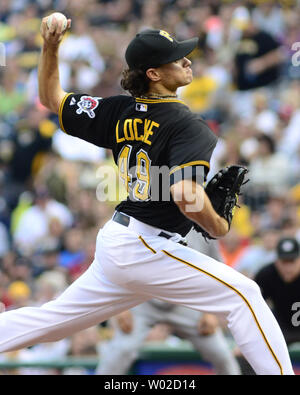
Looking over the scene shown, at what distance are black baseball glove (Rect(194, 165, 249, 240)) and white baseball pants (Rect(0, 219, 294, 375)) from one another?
0.90 ft

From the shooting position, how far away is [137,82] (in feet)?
13.2

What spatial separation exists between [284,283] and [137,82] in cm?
246

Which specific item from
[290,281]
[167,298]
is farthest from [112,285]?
[290,281]

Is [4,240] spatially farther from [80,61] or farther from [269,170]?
[269,170]

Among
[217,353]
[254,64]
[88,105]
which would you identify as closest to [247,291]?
[88,105]

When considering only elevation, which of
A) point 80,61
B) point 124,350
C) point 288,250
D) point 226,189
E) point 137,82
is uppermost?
point 80,61

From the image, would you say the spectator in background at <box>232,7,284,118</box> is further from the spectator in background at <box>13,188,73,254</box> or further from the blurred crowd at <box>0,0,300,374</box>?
the spectator in background at <box>13,188,73,254</box>

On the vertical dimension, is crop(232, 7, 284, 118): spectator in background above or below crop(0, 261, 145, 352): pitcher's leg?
above

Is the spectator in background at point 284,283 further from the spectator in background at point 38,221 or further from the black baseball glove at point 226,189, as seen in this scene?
the spectator in background at point 38,221

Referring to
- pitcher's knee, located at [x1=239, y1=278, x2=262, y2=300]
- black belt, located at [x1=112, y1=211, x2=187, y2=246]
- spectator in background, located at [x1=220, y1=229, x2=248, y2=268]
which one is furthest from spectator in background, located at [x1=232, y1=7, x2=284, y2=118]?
pitcher's knee, located at [x1=239, y1=278, x2=262, y2=300]

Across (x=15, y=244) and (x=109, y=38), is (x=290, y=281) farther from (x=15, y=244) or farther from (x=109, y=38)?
(x=109, y=38)

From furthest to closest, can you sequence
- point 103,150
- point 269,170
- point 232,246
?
point 103,150
point 269,170
point 232,246

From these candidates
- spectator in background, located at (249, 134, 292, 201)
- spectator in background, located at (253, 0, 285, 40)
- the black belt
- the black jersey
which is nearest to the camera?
the black jersey

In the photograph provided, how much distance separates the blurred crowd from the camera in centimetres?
823
